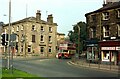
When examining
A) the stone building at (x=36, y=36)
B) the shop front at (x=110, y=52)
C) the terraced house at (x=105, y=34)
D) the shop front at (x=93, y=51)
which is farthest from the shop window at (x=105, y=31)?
the stone building at (x=36, y=36)

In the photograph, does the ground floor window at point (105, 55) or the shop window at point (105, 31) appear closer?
the ground floor window at point (105, 55)

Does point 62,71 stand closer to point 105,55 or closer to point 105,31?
point 105,55

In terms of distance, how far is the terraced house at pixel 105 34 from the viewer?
131 feet

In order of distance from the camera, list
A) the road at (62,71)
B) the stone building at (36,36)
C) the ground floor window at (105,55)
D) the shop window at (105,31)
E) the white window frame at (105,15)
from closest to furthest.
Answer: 1. the road at (62,71)
2. the ground floor window at (105,55)
3. the shop window at (105,31)
4. the white window frame at (105,15)
5. the stone building at (36,36)

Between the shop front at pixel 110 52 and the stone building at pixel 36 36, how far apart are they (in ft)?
84.4

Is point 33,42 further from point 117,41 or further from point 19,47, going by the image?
point 117,41

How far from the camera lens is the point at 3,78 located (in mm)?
19031

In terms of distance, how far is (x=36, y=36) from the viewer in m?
66.8

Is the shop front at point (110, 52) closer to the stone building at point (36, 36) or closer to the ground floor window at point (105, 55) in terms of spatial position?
the ground floor window at point (105, 55)

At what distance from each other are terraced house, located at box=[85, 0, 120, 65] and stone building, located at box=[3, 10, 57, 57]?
21583mm

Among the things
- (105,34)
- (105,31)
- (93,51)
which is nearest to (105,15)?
(105,31)

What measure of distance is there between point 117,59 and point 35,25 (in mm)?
30920

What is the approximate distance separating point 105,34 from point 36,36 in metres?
27.2

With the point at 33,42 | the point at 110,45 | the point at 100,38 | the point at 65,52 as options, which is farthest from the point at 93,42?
the point at 33,42
